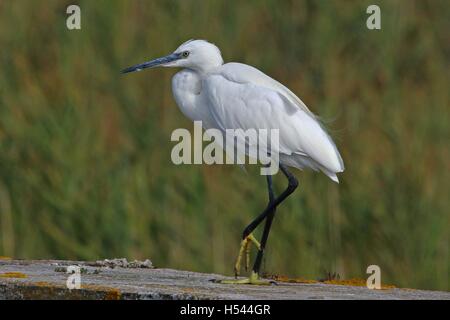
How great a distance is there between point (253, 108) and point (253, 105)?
0.6 inches

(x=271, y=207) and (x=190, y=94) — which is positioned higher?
(x=190, y=94)

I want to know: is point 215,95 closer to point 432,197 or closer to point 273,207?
point 273,207

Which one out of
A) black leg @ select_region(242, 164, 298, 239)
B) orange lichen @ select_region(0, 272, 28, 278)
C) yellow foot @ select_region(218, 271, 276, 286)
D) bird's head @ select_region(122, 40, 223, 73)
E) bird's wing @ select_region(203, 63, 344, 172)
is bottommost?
yellow foot @ select_region(218, 271, 276, 286)

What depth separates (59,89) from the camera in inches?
284

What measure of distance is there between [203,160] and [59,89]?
43.9 inches

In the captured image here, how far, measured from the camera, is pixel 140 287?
4.41 meters

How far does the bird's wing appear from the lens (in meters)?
5.63

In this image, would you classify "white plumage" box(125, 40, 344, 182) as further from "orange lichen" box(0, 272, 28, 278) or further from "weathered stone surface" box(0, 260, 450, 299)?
"orange lichen" box(0, 272, 28, 278)

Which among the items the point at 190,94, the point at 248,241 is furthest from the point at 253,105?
the point at 248,241

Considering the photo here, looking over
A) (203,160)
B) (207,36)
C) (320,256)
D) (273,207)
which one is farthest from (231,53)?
(273,207)

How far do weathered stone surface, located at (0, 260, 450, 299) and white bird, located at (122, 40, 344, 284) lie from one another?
523 millimetres

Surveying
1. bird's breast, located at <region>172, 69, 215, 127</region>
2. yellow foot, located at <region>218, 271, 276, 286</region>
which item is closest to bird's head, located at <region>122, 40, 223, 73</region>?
bird's breast, located at <region>172, 69, 215, 127</region>

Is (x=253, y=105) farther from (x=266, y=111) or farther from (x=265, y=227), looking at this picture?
(x=265, y=227)

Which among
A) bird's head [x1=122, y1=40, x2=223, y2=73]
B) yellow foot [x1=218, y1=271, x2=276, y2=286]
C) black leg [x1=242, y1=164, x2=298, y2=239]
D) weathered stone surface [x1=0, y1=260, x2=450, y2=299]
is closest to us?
weathered stone surface [x1=0, y1=260, x2=450, y2=299]
